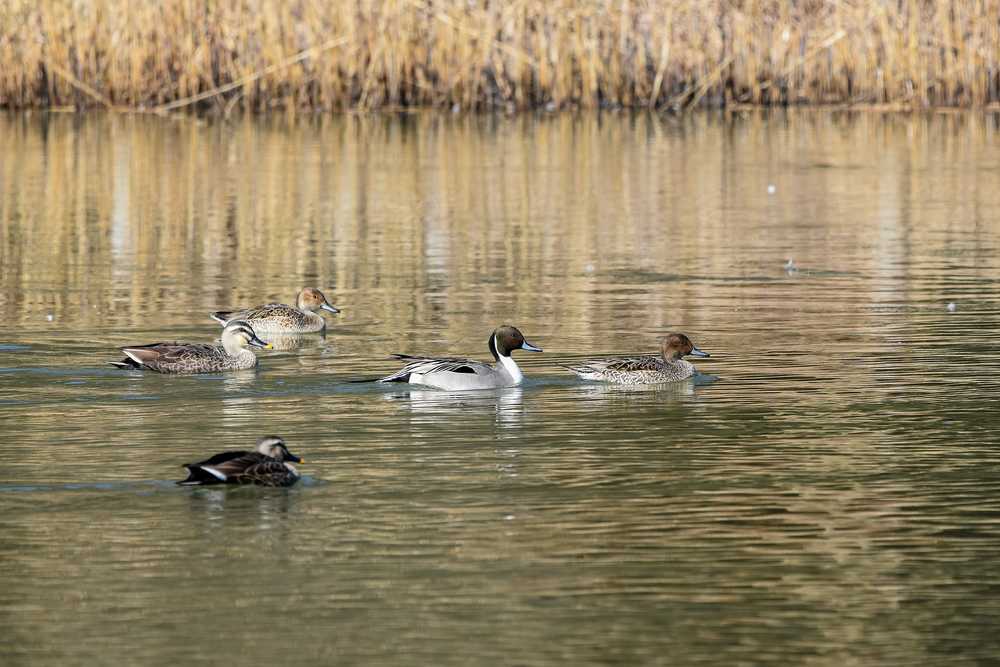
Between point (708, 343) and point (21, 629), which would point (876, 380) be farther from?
point (21, 629)

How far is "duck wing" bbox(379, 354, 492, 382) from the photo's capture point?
12992 millimetres

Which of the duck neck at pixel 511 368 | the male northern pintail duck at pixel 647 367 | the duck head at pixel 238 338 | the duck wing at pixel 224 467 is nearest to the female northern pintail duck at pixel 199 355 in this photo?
the duck head at pixel 238 338

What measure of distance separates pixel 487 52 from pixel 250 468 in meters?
29.6

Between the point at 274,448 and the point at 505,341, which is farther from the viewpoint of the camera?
the point at 505,341

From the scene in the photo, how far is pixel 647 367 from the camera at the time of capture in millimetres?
13406

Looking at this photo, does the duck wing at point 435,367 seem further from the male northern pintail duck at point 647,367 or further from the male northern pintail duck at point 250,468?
the male northern pintail duck at point 250,468

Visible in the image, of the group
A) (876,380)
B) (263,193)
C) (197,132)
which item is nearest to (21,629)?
(876,380)

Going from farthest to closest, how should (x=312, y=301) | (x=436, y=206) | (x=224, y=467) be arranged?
(x=436, y=206) < (x=312, y=301) < (x=224, y=467)

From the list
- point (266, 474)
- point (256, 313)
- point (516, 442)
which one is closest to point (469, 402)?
point (516, 442)

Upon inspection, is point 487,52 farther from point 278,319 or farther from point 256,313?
point 278,319

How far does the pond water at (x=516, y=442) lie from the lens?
828 cm

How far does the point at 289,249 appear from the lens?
21656 mm

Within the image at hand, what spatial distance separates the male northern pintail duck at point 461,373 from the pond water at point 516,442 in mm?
121

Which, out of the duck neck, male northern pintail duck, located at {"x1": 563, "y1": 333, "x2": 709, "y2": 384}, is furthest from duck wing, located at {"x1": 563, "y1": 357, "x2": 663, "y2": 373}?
the duck neck
